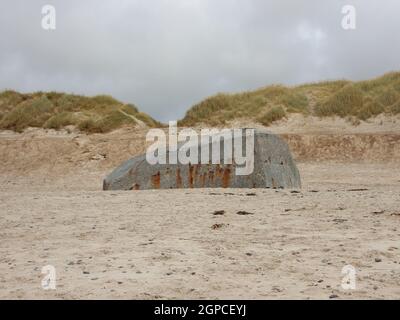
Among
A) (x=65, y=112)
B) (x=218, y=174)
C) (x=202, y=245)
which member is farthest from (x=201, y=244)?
(x=65, y=112)

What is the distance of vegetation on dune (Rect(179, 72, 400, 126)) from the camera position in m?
24.8

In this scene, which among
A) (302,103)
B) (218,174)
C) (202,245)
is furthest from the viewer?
(302,103)

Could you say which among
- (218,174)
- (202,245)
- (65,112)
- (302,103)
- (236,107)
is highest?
(302,103)

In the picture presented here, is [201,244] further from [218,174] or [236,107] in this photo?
[236,107]

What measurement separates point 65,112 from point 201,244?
23199 millimetres

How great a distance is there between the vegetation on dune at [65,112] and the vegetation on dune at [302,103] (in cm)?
287

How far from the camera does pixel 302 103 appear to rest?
26.8 metres

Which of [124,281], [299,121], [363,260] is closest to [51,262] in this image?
[124,281]

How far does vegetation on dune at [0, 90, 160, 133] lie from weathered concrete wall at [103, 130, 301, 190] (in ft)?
46.5

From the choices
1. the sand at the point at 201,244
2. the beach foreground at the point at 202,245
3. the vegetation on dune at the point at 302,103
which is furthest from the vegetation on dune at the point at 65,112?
the beach foreground at the point at 202,245

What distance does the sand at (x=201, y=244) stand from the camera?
398 cm

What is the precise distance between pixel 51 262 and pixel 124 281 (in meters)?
0.94

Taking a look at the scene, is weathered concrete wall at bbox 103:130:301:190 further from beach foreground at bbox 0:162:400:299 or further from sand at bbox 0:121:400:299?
beach foreground at bbox 0:162:400:299

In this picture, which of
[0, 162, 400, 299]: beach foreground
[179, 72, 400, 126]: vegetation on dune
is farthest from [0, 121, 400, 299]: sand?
[179, 72, 400, 126]: vegetation on dune
